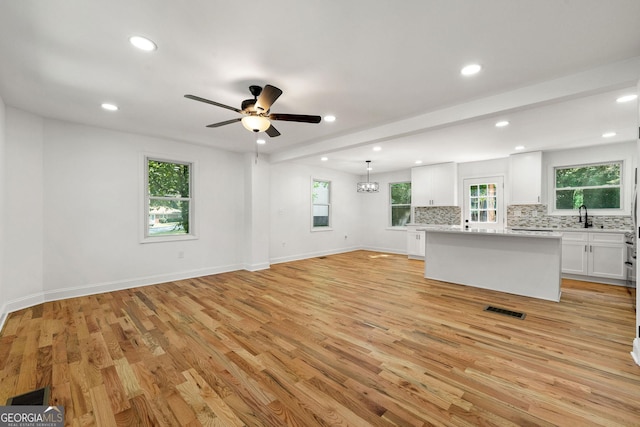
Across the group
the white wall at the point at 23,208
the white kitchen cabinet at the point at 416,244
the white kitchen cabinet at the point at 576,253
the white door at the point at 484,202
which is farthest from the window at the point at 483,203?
the white wall at the point at 23,208

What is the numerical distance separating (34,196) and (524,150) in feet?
28.1

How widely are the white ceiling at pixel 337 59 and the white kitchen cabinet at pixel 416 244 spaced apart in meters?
3.73

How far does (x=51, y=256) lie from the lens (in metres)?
3.96

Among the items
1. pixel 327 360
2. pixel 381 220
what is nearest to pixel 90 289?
pixel 327 360

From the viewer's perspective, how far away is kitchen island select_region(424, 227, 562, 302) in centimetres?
391

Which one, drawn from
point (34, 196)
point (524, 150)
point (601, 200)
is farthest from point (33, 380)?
point (601, 200)

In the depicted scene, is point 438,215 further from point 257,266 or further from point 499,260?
point 257,266

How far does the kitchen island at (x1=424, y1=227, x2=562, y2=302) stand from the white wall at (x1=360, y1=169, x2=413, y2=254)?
11.1 feet

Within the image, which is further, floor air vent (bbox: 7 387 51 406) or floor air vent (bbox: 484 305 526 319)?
floor air vent (bbox: 484 305 526 319)

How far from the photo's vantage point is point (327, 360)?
2340 mm

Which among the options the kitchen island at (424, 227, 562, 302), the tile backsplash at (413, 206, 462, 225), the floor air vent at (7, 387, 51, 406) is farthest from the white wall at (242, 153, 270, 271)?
the tile backsplash at (413, 206, 462, 225)

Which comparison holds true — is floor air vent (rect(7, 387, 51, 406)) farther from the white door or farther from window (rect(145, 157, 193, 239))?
the white door

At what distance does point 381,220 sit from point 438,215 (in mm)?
1834

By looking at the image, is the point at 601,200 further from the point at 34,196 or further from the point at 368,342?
the point at 34,196
